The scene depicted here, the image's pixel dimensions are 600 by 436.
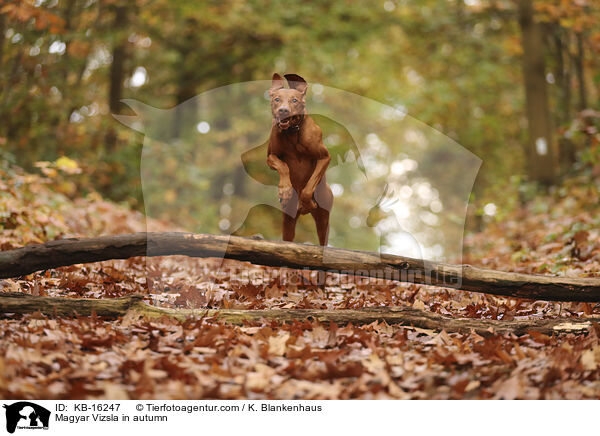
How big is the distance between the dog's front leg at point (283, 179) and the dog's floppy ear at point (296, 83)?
2.28 feet

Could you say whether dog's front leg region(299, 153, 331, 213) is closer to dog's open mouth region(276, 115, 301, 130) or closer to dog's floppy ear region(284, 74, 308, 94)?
dog's open mouth region(276, 115, 301, 130)

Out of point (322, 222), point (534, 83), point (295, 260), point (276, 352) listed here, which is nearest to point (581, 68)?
point (534, 83)

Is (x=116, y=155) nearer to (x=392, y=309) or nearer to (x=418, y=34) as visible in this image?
(x=418, y=34)

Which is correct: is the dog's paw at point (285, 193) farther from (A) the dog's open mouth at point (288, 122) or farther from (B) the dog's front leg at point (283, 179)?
(A) the dog's open mouth at point (288, 122)

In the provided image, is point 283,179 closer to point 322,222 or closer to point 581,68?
point 322,222

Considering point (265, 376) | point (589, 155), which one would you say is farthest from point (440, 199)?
point (265, 376)

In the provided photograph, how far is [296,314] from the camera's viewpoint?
14.4ft

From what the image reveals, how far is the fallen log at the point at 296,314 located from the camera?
4160 millimetres

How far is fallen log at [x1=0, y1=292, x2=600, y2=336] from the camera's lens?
4160mm

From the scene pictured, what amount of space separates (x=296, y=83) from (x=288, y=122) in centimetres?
46

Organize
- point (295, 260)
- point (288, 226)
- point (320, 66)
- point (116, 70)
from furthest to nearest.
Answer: point (320, 66)
point (116, 70)
point (288, 226)
point (295, 260)

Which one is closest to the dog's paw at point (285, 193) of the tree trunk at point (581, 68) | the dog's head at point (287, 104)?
the dog's head at point (287, 104)
